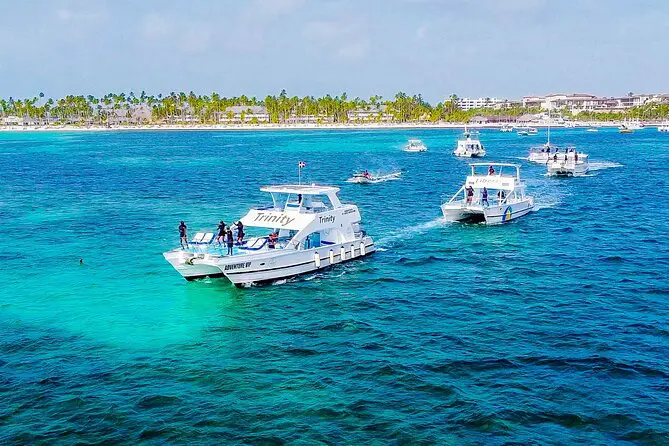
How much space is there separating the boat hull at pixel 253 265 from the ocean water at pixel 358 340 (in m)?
0.83

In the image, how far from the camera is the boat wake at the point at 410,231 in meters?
50.8

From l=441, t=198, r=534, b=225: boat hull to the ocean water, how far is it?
49.1 inches

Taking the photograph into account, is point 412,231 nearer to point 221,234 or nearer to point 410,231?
point 410,231

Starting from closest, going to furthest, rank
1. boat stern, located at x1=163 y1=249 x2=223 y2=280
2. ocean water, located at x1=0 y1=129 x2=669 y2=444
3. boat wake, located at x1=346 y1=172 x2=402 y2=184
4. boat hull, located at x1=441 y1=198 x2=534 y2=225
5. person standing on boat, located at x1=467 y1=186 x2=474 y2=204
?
ocean water, located at x1=0 y1=129 x2=669 y2=444
boat stern, located at x1=163 y1=249 x2=223 y2=280
boat hull, located at x1=441 y1=198 x2=534 y2=225
person standing on boat, located at x1=467 y1=186 x2=474 y2=204
boat wake, located at x1=346 y1=172 x2=402 y2=184

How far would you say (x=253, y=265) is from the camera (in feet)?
122

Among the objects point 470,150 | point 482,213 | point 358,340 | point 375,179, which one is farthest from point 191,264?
point 470,150

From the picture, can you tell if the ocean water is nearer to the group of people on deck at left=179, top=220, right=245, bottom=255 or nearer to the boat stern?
the boat stern

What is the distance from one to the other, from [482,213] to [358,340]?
28.8 meters

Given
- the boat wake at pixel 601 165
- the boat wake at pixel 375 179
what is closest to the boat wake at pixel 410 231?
the boat wake at pixel 375 179

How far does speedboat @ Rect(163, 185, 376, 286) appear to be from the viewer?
3701 centimetres

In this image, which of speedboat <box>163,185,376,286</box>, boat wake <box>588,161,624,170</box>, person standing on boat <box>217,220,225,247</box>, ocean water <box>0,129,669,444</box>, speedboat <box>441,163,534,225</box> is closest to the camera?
ocean water <box>0,129,669,444</box>

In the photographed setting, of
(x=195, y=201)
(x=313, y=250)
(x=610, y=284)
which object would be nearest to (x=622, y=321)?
(x=610, y=284)

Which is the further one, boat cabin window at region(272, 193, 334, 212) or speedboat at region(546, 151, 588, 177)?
speedboat at region(546, 151, 588, 177)

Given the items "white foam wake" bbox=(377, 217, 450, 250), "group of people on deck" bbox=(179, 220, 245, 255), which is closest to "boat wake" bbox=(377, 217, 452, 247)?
"white foam wake" bbox=(377, 217, 450, 250)
